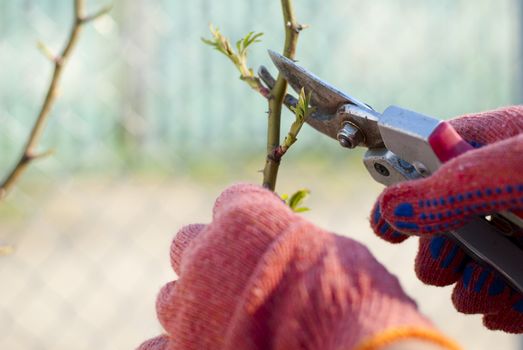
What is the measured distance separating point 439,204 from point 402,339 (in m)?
0.12

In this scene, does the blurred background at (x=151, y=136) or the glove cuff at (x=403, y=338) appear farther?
the blurred background at (x=151, y=136)

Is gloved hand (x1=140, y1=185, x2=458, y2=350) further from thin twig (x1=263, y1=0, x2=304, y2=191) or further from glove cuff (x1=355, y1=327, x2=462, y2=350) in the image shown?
thin twig (x1=263, y1=0, x2=304, y2=191)

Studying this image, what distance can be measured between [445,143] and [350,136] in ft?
0.38

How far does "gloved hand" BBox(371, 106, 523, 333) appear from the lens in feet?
1.62

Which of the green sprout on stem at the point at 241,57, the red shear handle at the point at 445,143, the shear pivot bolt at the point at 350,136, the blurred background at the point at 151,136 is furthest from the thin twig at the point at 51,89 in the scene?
the blurred background at the point at 151,136

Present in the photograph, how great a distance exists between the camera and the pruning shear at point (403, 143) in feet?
1.83

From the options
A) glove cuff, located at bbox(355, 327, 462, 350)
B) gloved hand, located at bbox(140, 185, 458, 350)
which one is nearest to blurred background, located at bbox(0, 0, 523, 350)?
gloved hand, located at bbox(140, 185, 458, 350)

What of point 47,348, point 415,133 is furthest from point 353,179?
point 415,133

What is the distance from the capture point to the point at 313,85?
0.67 m

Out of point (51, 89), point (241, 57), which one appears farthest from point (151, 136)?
point (241, 57)

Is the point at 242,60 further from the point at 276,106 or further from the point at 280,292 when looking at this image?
the point at 280,292

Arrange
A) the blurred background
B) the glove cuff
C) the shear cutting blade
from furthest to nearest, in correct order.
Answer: the blurred background
the shear cutting blade
the glove cuff

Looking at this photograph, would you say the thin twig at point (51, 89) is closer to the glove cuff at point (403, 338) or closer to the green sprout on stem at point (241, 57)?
the green sprout on stem at point (241, 57)

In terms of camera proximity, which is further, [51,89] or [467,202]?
[51,89]
